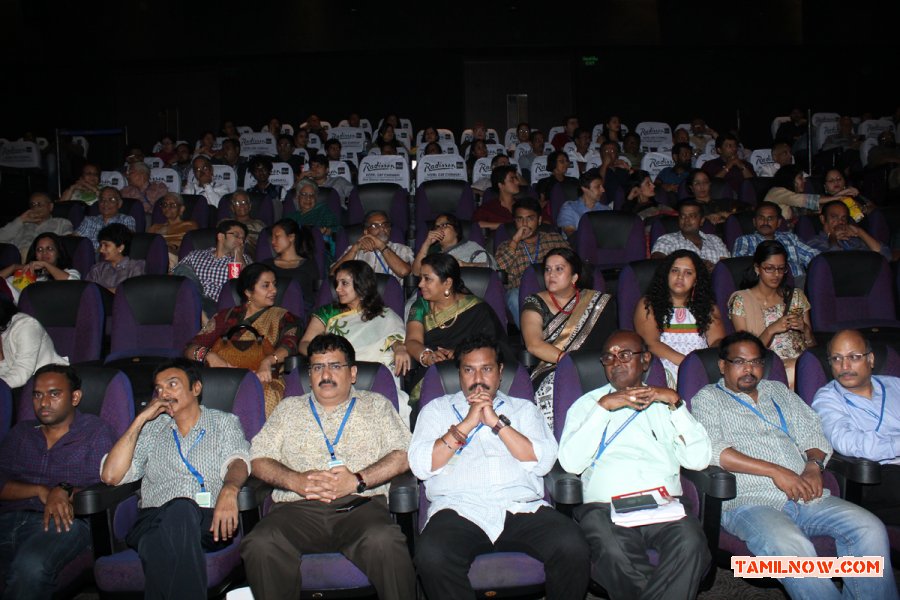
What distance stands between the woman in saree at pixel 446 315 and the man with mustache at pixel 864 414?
5.01 ft

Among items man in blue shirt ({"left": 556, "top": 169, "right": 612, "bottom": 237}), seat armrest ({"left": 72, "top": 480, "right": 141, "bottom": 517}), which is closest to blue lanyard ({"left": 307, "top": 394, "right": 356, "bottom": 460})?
seat armrest ({"left": 72, "top": 480, "right": 141, "bottom": 517})

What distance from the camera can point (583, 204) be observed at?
22.5 ft

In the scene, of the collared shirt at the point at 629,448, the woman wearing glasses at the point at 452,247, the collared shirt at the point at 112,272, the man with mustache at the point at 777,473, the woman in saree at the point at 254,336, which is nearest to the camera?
the man with mustache at the point at 777,473

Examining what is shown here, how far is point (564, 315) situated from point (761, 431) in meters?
1.19

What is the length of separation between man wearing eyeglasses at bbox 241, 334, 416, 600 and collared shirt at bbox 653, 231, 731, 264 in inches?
120

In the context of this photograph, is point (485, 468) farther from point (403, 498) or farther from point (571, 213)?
point (571, 213)

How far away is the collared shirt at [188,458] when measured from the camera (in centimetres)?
316

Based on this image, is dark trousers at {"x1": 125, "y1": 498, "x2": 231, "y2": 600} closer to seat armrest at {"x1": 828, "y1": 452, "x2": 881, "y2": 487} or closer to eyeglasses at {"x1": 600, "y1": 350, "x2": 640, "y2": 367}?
eyeglasses at {"x1": 600, "y1": 350, "x2": 640, "y2": 367}

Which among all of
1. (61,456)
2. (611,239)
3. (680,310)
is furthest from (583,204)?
(61,456)

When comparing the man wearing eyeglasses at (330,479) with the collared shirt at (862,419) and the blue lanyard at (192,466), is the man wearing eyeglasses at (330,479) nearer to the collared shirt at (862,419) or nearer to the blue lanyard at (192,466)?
the blue lanyard at (192,466)

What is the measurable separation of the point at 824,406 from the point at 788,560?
0.82m

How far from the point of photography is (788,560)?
2.82 metres

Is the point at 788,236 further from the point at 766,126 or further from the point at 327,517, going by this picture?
the point at 766,126

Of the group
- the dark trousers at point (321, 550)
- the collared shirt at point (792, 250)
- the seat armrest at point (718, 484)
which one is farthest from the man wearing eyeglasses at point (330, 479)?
the collared shirt at point (792, 250)
